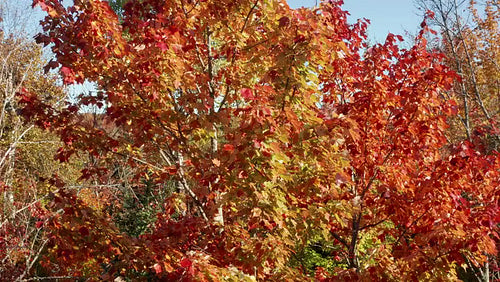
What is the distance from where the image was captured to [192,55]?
5.13m

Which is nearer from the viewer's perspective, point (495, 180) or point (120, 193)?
point (495, 180)

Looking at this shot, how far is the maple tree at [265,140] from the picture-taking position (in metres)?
3.48

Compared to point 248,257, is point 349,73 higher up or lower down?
higher up

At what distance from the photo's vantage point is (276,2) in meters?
3.72

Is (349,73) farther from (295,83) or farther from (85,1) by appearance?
(85,1)

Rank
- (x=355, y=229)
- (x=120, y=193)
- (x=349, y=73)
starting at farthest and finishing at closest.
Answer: (x=120, y=193), (x=349, y=73), (x=355, y=229)

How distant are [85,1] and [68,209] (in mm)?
2130

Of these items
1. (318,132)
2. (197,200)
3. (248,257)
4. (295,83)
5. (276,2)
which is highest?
(276,2)

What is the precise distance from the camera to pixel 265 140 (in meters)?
3.29

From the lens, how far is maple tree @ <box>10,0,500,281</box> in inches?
137

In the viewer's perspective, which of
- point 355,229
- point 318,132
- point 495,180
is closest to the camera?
point 318,132

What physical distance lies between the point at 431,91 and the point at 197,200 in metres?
2.92

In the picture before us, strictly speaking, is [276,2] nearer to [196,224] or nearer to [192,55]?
[192,55]

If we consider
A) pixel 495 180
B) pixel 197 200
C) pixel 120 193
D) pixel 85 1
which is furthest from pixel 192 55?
pixel 120 193
